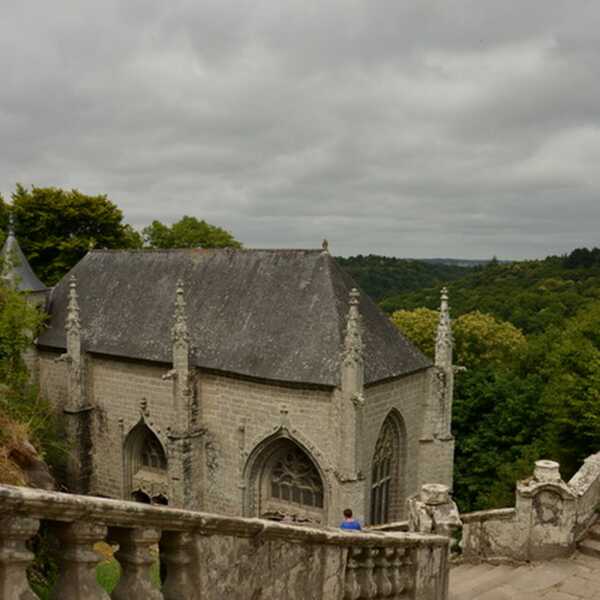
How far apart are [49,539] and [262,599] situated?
1.67 meters

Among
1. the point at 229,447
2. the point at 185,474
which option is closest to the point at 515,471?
the point at 229,447

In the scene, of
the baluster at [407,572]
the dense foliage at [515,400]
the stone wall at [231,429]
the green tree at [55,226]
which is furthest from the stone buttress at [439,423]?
A: the green tree at [55,226]

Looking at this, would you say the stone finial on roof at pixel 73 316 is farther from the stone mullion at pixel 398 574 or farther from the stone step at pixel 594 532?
the stone step at pixel 594 532

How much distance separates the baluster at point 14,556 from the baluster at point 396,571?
475 centimetres

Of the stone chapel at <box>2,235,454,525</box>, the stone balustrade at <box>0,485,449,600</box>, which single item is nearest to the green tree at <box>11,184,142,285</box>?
the stone chapel at <box>2,235,454,525</box>

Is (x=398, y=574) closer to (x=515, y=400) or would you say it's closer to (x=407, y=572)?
(x=407, y=572)

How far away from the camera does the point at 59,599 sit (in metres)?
3.13

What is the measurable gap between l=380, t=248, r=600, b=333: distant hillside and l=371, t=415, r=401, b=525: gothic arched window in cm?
2958

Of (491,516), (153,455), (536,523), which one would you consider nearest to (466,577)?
(491,516)

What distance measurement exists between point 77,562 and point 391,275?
10153 cm

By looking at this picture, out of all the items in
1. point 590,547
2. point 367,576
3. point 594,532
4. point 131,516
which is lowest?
point 590,547

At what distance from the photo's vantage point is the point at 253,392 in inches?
729

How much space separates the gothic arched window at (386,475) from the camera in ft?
62.0

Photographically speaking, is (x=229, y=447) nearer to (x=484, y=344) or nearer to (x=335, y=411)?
(x=335, y=411)
